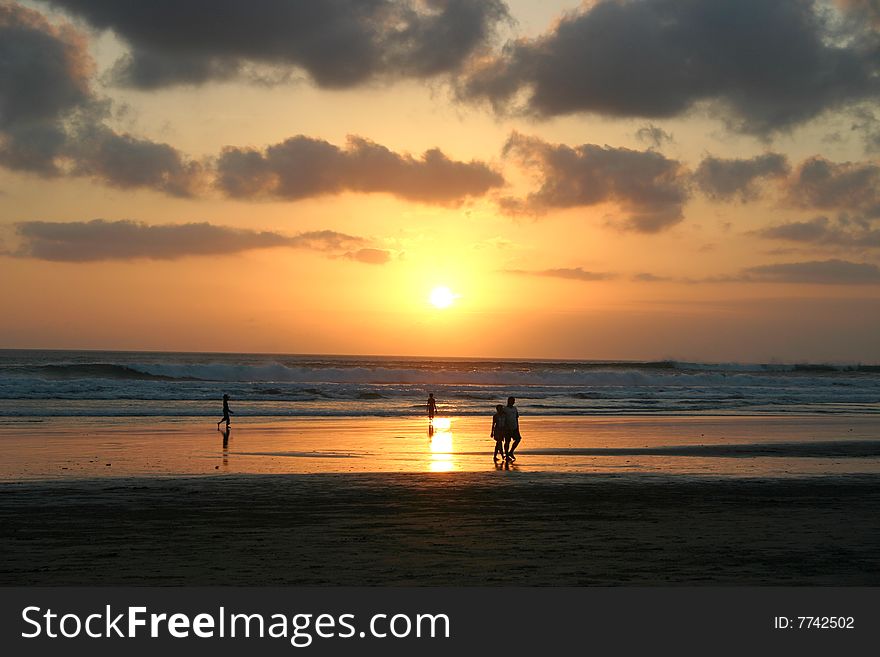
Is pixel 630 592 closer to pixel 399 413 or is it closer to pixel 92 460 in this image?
pixel 92 460

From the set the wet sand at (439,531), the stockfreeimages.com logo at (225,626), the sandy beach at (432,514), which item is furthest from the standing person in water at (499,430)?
the stockfreeimages.com logo at (225,626)

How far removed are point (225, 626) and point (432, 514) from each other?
6568mm

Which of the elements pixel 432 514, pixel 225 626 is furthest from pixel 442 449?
pixel 225 626

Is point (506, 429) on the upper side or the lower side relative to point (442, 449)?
upper

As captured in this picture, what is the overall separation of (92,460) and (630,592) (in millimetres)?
17150

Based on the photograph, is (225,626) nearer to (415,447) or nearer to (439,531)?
(439,531)

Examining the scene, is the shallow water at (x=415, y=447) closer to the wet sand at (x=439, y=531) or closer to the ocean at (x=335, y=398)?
the wet sand at (x=439, y=531)

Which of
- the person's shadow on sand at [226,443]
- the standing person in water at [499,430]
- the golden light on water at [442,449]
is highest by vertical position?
the standing person in water at [499,430]

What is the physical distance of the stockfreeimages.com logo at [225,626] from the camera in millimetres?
8031

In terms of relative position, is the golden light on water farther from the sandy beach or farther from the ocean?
the ocean

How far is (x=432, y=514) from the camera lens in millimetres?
14531

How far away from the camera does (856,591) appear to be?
9.43m

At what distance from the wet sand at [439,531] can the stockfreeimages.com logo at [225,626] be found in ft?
4.47

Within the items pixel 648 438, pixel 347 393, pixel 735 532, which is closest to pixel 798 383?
pixel 347 393
